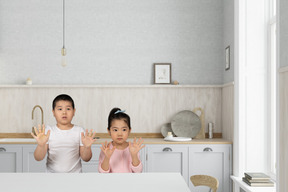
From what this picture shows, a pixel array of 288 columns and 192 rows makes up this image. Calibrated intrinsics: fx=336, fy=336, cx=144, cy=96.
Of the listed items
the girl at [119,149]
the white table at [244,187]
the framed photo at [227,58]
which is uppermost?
the framed photo at [227,58]

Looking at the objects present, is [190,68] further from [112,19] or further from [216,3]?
[112,19]

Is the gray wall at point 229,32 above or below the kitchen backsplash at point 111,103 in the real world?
above

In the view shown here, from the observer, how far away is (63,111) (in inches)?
88.5

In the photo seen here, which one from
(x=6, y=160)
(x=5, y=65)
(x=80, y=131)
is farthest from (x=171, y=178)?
(x=5, y=65)

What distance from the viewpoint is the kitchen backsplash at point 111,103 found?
4094mm

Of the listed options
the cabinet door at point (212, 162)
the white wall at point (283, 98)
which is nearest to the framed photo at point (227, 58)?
the cabinet door at point (212, 162)

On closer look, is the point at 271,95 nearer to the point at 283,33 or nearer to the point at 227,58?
the point at 227,58

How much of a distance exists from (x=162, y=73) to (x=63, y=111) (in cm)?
207

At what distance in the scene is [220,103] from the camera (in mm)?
4121

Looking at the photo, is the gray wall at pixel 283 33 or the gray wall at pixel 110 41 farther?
the gray wall at pixel 110 41

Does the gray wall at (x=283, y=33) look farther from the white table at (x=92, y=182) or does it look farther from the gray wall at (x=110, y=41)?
the gray wall at (x=110, y=41)

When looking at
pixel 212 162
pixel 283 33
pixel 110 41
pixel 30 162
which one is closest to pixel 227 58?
pixel 212 162

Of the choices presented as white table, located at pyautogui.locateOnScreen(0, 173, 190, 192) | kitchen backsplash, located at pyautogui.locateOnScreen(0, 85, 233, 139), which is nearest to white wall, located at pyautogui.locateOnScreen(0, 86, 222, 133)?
kitchen backsplash, located at pyautogui.locateOnScreen(0, 85, 233, 139)

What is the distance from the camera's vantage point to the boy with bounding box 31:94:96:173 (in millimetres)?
2209
